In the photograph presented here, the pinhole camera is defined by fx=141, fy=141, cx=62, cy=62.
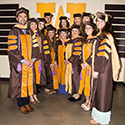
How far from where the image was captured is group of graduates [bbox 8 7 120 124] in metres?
2.15

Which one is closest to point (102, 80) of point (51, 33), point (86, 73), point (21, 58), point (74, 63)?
Answer: point (86, 73)

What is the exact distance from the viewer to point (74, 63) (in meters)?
3.28

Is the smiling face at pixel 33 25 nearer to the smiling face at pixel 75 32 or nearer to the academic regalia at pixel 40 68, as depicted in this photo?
the academic regalia at pixel 40 68

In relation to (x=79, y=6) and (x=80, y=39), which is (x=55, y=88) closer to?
(x=80, y=39)

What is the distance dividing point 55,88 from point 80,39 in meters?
1.56

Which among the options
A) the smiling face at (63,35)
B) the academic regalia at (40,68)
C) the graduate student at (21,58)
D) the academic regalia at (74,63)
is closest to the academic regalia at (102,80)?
the academic regalia at (74,63)

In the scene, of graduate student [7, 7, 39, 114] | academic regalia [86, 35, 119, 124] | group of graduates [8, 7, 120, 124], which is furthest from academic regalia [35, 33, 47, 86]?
academic regalia [86, 35, 119, 124]

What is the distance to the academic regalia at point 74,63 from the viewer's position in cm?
317

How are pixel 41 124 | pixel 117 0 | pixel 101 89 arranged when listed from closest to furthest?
pixel 101 89, pixel 41 124, pixel 117 0

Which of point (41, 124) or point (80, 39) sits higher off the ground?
point (80, 39)

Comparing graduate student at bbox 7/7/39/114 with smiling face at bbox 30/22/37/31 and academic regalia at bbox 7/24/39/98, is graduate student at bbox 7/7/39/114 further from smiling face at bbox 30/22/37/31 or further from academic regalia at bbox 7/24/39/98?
smiling face at bbox 30/22/37/31

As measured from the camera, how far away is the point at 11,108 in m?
3.05

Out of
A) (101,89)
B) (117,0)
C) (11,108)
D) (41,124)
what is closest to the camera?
(101,89)

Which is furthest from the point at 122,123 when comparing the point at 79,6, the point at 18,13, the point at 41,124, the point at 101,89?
the point at 79,6
